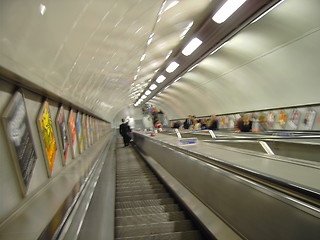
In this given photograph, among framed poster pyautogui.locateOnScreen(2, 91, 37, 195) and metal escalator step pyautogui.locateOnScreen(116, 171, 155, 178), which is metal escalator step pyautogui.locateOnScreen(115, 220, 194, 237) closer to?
framed poster pyautogui.locateOnScreen(2, 91, 37, 195)

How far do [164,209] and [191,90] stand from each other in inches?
568

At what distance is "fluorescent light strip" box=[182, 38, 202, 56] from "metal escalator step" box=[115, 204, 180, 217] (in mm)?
4709

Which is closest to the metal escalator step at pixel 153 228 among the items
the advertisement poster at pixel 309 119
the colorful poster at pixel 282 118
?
the advertisement poster at pixel 309 119

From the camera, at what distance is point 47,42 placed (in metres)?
2.54

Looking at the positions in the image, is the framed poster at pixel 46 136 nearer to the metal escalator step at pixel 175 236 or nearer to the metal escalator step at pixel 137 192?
the metal escalator step at pixel 137 192

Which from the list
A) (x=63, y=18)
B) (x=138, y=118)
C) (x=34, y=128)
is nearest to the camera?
(x=63, y=18)

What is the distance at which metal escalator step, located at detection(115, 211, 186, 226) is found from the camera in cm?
279

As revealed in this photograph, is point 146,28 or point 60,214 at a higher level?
point 146,28

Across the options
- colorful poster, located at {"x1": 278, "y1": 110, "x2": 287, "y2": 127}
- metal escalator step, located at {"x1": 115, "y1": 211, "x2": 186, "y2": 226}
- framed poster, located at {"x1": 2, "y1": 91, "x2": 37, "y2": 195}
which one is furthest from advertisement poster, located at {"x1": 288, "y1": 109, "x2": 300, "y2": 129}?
framed poster, located at {"x1": 2, "y1": 91, "x2": 37, "y2": 195}

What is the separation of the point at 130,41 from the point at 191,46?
2.24 m

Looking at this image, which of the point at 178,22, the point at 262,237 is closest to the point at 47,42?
the point at 262,237

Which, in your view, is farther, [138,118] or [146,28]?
[138,118]

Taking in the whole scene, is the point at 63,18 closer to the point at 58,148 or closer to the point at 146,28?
the point at 58,148

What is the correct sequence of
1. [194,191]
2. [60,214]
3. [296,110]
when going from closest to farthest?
[60,214]
[194,191]
[296,110]
